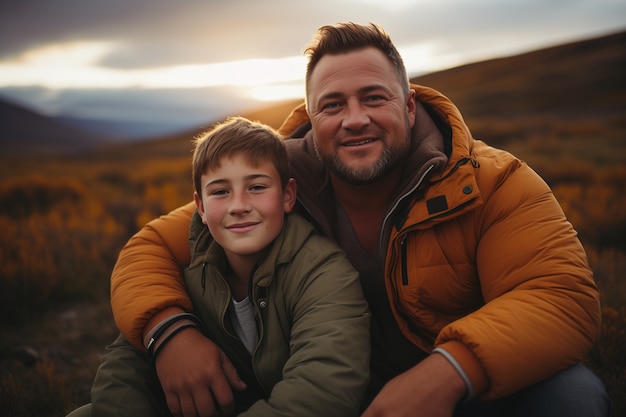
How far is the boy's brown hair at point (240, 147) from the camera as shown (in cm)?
227

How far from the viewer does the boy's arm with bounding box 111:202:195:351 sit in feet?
7.00

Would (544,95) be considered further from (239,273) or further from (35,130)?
(35,130)

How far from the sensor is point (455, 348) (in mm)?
1610

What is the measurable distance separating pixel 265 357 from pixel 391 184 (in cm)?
131

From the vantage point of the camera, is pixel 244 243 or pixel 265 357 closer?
pixel 265 357

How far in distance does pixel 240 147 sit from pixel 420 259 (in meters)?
1.13

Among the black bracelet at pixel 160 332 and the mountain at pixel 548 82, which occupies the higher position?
the mountain at pixel 548 82

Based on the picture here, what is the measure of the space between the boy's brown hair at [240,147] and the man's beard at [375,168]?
0.32 meters

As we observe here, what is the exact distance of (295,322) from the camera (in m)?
1.92

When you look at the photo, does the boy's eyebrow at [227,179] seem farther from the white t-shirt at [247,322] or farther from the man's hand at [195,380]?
the man's hand at [195,380]

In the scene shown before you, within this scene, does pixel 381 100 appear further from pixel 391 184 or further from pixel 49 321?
pixel 49 321

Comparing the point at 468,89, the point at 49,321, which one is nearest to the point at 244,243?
the point at 49,321

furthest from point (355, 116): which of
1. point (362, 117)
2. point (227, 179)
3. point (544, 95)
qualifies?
point (544, 95)

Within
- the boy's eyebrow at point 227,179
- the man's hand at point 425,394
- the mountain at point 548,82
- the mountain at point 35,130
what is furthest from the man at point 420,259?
the mountain at point 35,130
